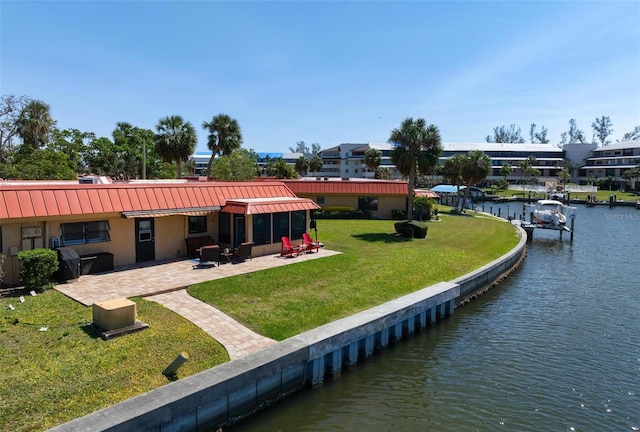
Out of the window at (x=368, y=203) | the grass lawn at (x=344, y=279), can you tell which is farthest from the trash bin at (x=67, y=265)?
the window at (x=368, y=203)

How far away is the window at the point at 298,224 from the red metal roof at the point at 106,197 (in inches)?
90.3

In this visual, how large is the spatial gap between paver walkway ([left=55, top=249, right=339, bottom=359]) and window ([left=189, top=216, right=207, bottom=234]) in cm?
176

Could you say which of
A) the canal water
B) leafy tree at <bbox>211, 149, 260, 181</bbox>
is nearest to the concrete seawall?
the canal water

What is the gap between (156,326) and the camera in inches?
461

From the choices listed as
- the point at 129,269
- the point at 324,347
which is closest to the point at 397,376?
the point at 324,347

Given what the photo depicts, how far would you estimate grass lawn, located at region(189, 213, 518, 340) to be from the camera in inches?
529

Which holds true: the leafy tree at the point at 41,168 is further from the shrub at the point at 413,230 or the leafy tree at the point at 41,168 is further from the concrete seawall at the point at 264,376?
the concrete seawall at the point at 264,376

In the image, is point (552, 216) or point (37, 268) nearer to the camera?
point (37, 268)

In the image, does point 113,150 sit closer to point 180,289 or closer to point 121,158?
point 121,158

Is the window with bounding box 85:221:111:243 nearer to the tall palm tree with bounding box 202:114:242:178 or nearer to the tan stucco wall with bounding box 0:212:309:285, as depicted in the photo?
the tan stucco wall with bounding box 0:212:309:285

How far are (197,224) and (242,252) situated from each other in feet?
9.38

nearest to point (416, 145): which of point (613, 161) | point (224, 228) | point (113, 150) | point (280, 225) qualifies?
point (280, 225)

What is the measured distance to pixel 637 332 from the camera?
51.4 ft

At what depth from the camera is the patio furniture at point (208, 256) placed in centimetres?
1797
